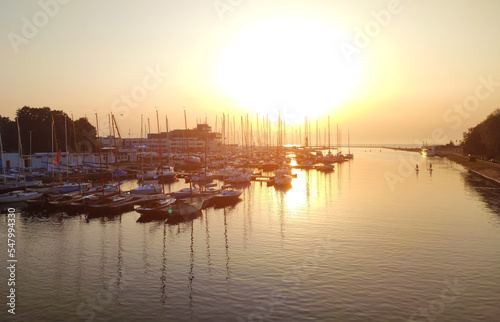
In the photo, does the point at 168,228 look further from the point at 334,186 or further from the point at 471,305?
the point at 334,186

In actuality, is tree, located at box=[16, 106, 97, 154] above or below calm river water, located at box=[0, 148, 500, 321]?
above

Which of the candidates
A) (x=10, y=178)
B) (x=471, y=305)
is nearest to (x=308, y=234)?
(x=471, y=305)

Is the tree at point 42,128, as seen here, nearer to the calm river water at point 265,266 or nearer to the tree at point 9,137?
the tree at point 9,137

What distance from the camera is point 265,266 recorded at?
29172 mm
